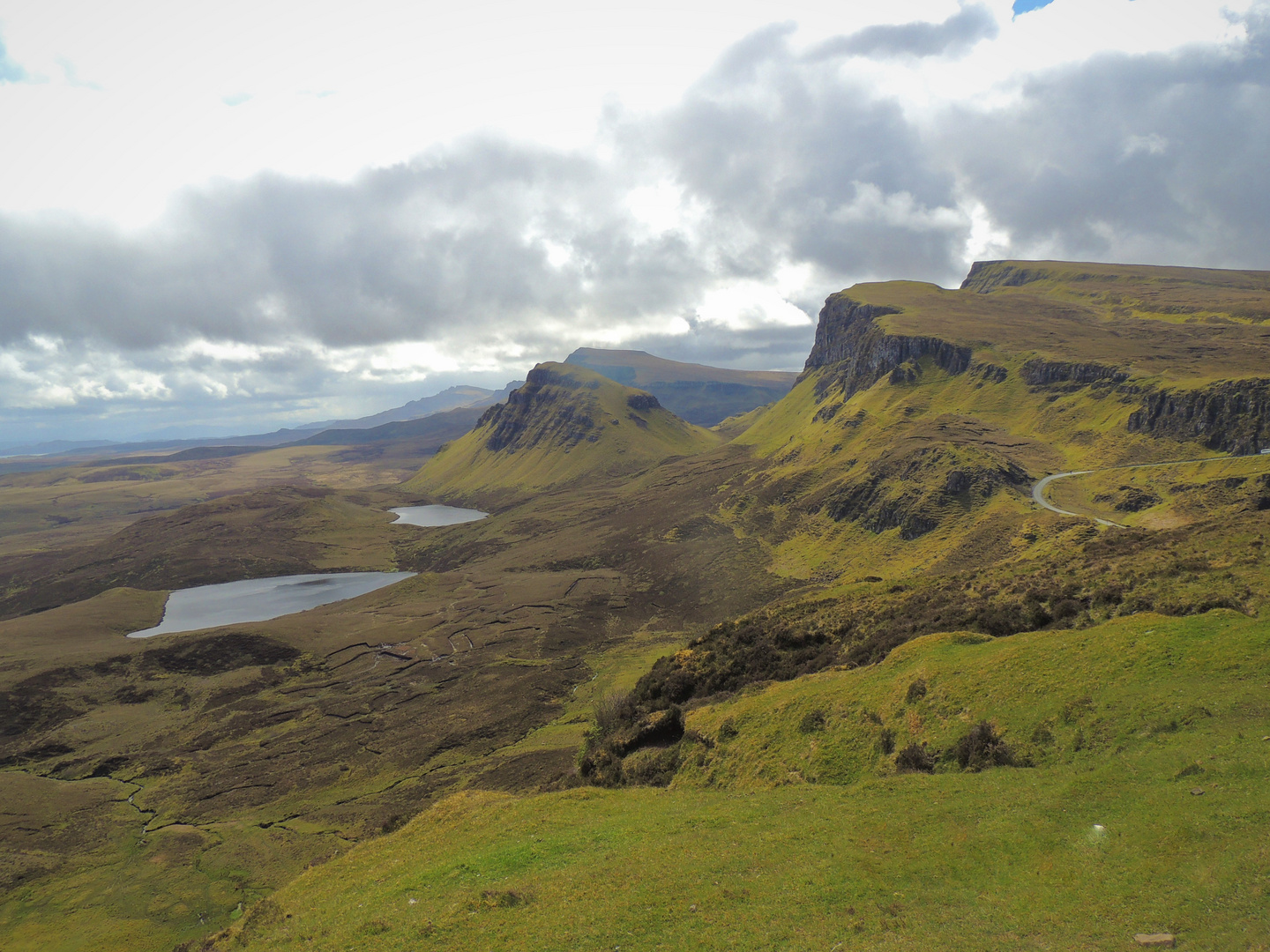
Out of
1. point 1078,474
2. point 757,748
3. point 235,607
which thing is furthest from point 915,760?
point 235,607

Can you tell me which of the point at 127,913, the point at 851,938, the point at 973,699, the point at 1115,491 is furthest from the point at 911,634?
the point at 1115,491

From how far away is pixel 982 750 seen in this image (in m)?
28.2

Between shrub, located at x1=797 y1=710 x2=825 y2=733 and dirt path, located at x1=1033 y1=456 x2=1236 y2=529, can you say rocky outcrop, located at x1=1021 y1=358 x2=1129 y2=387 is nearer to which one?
dirt path, located at x1=1033 y1=456 x2=1236 y2=529

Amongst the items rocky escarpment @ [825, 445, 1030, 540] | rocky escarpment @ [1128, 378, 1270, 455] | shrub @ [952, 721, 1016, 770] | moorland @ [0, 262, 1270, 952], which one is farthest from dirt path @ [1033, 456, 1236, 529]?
shrub @ [952, 721, 1016, 770]

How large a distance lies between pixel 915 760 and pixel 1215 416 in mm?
139995

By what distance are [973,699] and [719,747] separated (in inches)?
617

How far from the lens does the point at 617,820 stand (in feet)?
104

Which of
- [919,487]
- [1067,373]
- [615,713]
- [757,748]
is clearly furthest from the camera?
[1067,373]

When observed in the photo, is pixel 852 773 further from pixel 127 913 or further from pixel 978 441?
pixel 978 441

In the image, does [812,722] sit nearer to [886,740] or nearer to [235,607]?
[886,740]

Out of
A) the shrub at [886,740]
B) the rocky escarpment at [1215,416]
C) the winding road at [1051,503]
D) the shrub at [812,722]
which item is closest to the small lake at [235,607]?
the shrub at [812,722]

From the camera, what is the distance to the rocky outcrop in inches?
5891

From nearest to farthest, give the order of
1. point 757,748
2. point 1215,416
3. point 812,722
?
point 812,722
point 757,748
point 1215,416

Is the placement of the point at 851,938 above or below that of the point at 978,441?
below
